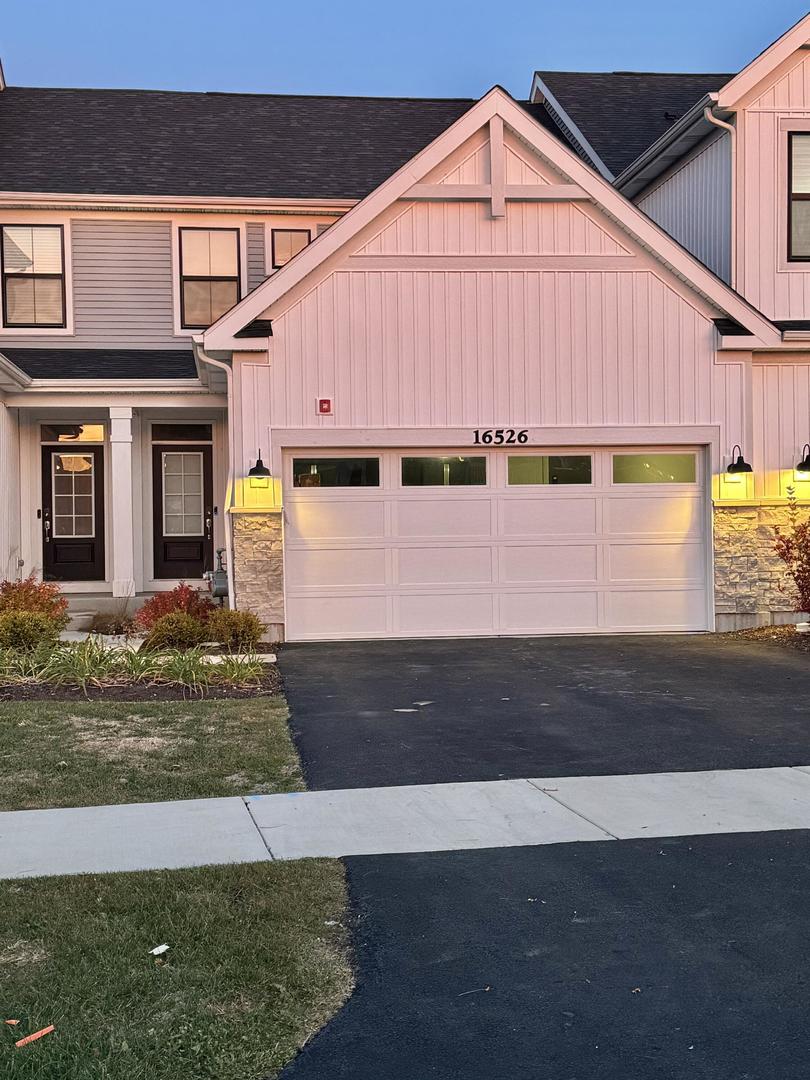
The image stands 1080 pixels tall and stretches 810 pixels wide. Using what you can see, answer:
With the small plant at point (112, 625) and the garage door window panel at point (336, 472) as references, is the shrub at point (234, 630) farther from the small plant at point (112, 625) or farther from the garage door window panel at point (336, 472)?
the garage door window panel at point (336, 472)

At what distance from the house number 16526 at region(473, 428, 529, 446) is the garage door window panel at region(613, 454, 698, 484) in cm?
127

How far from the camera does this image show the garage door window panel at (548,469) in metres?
14.0

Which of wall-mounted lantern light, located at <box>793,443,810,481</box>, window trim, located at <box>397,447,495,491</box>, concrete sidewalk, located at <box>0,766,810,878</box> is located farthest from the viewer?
wall-mounted lantern light, located at <box>793,443,810,481</box>

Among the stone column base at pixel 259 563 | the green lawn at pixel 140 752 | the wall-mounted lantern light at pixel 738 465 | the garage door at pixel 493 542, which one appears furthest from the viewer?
the garage door at pixel 493 542

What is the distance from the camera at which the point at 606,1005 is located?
12.9ft

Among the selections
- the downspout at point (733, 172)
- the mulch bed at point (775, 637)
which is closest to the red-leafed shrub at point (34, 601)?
the mulch bed at point (775, 637)

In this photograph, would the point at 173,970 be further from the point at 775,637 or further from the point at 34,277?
the point at 34,277

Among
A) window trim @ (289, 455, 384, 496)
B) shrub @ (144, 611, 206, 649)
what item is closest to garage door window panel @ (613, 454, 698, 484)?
window trim @ (289, 455, 384, 496)

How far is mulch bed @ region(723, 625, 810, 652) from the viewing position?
1283cm

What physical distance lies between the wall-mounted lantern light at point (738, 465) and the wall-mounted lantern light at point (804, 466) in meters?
0.71

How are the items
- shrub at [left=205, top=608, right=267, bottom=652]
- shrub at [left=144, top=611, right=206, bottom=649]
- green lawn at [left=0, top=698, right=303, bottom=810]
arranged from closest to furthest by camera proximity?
green lawn at [left=0, top=698, right=303, bottom=810]
shrub at [left=144, top=611, right=206, bottom=649]
shrub at [left=205, top=608, right=267, bottom=652]

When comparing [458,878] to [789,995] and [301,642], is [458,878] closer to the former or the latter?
[789,995]

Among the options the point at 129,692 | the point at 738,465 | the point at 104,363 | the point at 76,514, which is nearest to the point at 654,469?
the point at 738,465

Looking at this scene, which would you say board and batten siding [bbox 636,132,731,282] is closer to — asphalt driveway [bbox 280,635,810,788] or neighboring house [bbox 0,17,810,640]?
neighboring house [bbox 0,17,810,640]
